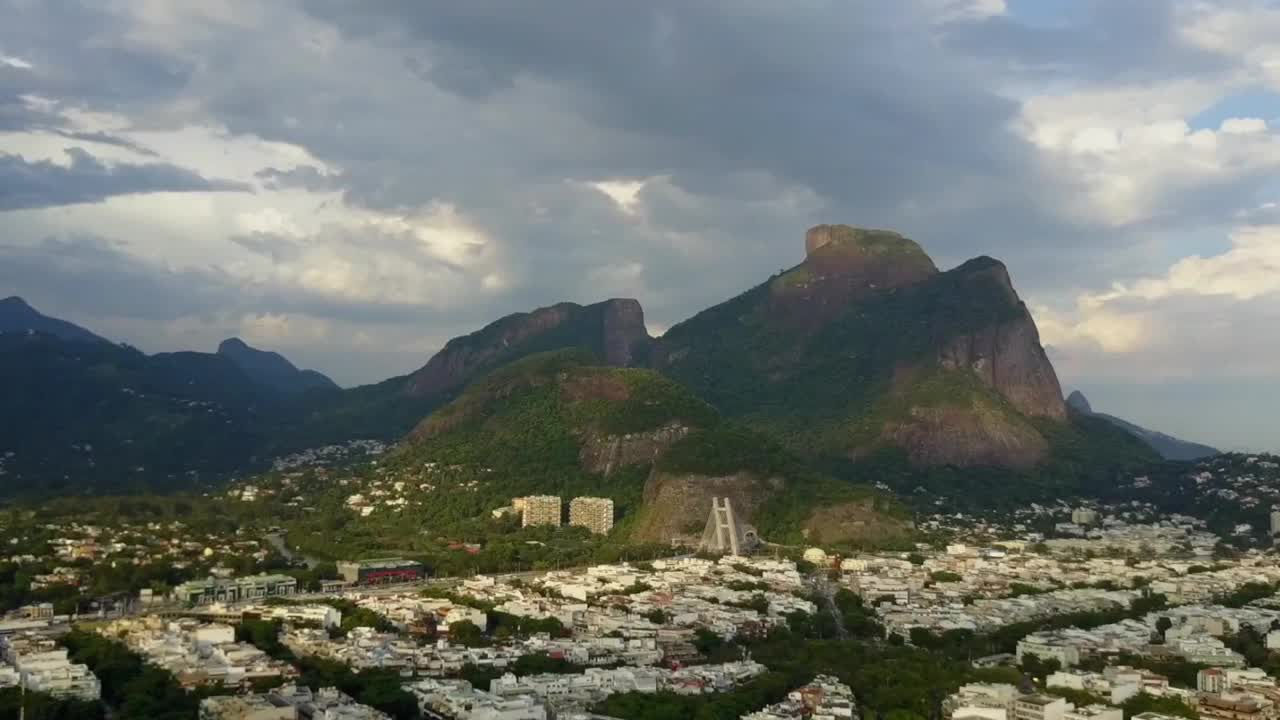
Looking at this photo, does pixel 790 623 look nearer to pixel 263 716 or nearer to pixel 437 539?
pixel 263 716

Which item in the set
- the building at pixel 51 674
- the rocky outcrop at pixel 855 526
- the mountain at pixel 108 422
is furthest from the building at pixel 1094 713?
the mountain at pixel 108 422

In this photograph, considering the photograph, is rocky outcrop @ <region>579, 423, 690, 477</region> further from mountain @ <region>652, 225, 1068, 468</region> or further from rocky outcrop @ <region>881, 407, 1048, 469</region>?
rocky outcrop @ <region>881, 407, 1048, 469</region>

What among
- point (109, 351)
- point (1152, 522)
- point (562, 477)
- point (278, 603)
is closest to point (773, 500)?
point (562, 477)

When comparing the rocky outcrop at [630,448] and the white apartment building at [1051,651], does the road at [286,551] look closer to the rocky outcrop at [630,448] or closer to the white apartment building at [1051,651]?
the rocky outcrop at [630,448]

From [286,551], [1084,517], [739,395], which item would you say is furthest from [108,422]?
[1084,517]

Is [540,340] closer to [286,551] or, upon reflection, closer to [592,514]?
[592,514]

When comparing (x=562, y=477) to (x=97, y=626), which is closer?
(x=97, y=626)
